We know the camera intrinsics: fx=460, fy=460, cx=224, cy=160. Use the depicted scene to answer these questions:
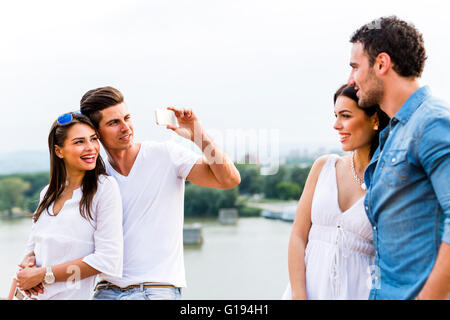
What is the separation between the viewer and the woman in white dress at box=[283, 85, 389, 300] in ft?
4.99

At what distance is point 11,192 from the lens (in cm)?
2673

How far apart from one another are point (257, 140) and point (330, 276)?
2.30 ft

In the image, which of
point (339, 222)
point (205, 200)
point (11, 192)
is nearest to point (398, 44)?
point (339, 222)

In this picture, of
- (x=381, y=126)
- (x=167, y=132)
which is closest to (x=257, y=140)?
(x=167, y=132)

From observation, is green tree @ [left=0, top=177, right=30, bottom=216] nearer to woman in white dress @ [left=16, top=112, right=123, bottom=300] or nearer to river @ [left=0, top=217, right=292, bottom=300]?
river @ [left=0, top=217, right=292, bottom=300]

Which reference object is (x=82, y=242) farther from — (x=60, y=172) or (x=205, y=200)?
(x=205, y=200)

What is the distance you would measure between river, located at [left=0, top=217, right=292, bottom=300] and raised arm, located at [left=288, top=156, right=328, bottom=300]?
2714cm

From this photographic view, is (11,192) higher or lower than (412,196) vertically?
lower

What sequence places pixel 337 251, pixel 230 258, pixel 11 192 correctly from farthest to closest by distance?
1. pixel 230 258
2. pixel 11 192
3. pixel 337 251

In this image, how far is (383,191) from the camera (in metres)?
1.32

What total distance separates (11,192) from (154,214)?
91.2 feet

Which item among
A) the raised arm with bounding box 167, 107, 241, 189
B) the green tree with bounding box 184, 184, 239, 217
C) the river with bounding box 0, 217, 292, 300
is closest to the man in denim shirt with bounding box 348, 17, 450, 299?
the raised arm with bounding box 167, 107, 241, 189

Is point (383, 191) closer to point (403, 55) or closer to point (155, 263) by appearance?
point (403, 55)

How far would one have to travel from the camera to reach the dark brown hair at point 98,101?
1820mm
